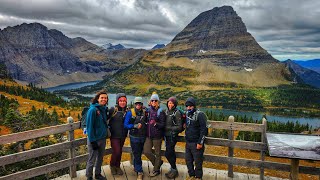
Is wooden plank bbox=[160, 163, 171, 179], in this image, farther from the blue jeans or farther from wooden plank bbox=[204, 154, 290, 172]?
wooden plank bbox=[204, 154, 290, 172]

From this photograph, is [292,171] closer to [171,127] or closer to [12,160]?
[171,127]

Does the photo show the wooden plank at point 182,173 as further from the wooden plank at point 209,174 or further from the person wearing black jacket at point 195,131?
the person wearing black jacket at point 195,131

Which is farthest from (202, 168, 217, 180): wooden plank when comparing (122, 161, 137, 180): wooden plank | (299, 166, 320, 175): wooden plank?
(299, 166, 320, 175): wooden plank

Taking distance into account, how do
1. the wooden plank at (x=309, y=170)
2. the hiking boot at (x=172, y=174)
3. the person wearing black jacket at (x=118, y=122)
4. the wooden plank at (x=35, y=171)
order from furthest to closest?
1. the hiking boot at (x=172, y=174)
2. the person wearing black jacket at (x=118, y=122)
3. the wooden plank at (x=309, y=170)
4. the wooden plank at (x=35, y=171)

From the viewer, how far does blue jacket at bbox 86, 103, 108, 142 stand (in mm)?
8781

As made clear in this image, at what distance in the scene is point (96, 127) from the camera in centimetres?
905

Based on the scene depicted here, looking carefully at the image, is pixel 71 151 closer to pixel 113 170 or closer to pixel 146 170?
pixel 113 170

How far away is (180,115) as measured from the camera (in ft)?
31.4

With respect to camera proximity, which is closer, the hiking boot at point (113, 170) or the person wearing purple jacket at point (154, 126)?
the person wearing purple jacket at point (154, 126)

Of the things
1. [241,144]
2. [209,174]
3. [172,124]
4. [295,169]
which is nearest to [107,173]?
[172,124]

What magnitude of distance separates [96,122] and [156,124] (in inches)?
72.9

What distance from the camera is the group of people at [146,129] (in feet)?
30.0

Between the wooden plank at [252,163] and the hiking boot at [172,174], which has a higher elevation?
the wooden plank at [252,163]

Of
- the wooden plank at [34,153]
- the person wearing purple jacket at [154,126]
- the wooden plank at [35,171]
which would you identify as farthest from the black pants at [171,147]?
the wooden plank at [35,171]
